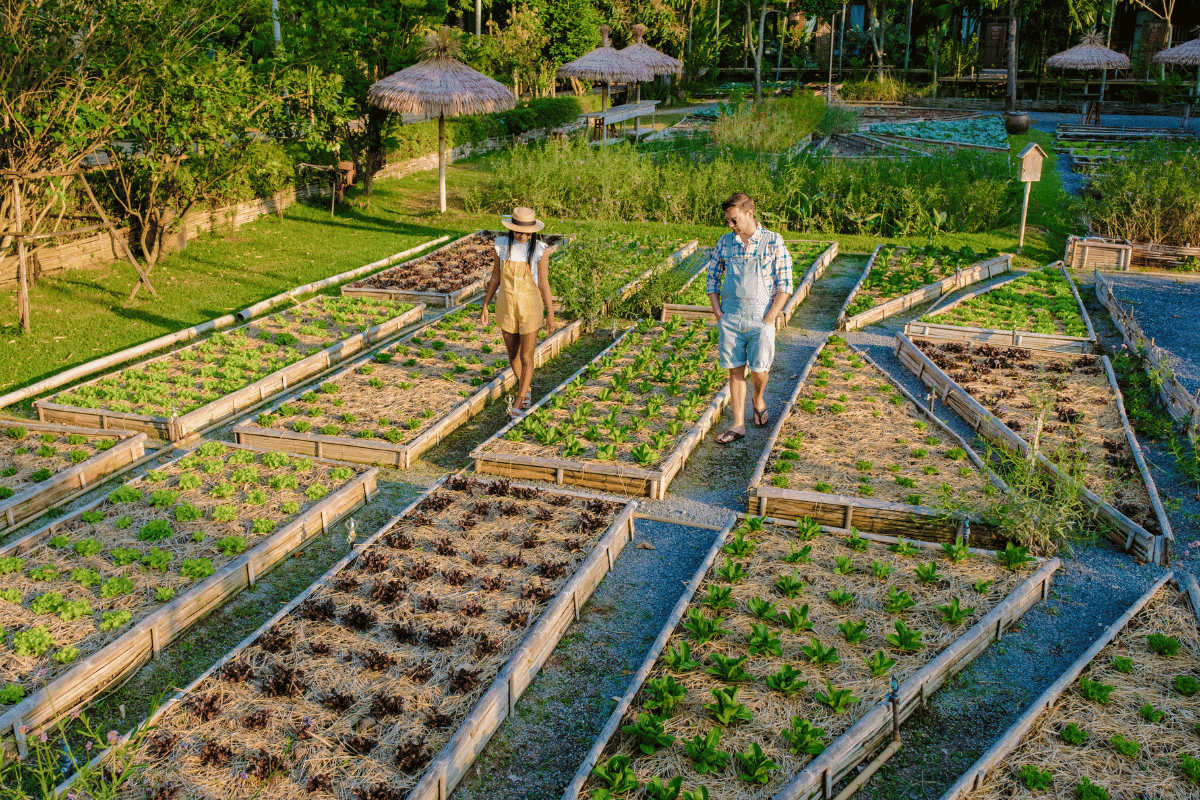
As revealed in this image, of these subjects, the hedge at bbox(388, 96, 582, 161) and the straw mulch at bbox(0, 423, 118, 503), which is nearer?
the straw mulch at bbox(0, 423, 118, 503)

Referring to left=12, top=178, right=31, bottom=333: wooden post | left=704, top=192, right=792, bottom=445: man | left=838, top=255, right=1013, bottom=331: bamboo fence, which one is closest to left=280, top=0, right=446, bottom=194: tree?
left=12, top=178, right=31, bottom=333: wooden post

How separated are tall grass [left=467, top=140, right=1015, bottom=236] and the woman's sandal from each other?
26.1ft

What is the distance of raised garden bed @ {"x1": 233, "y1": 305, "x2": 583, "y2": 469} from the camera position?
262 inches

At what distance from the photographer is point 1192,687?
4.09 m

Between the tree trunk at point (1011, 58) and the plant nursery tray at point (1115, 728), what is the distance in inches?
1088

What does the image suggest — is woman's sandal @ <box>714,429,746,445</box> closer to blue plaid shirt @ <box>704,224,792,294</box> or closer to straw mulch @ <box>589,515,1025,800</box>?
blue plaid shirt @ <box>704,224,792,294</box>

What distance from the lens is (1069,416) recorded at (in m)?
7.05

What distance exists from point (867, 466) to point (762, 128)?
13969 millimetres

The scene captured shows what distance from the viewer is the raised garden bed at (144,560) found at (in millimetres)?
4176

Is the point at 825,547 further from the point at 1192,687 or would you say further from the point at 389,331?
the point at 389,331

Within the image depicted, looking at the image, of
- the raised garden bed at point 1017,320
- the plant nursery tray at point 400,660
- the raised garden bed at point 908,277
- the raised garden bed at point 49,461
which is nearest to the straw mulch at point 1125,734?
the plant nursery tray at point 400,660

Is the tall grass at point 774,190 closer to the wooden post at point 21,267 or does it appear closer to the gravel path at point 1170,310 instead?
the gravel path at point 1170,310

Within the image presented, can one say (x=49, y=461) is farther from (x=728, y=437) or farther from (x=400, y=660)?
(x=728, y=437)

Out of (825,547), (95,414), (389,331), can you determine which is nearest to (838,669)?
(825,547)
